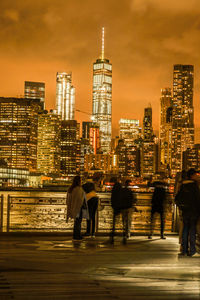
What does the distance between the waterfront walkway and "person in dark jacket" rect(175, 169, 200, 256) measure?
35 centimetres

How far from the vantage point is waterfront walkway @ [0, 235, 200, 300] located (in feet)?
23.8

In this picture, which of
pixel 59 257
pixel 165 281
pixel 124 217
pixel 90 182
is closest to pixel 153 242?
pixel 124 217

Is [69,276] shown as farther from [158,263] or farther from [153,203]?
[153,203]

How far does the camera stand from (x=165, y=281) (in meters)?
8.10

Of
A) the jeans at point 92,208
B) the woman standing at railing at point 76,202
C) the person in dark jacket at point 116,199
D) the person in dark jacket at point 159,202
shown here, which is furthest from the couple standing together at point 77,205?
the person in dark jacket at point 159,202

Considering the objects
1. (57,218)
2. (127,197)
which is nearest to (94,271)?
(127,197)

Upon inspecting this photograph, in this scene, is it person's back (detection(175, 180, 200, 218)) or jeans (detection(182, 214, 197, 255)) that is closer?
person's back (detection(175, 180, 200, 218))

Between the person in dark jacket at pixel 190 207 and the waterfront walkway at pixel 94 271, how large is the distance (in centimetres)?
35

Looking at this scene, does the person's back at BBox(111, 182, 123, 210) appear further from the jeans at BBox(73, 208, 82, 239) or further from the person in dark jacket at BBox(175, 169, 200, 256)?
the person in dark jacket at BBox(175, 169, 200, 256)

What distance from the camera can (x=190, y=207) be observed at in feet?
34.3

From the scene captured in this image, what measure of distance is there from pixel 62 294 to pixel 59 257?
314cm

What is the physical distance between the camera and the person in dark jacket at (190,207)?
34.3 ft

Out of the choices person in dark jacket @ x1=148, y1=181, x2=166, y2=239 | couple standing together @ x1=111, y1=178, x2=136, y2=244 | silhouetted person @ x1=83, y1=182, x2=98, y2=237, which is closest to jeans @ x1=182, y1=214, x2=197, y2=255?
couple standing together @ x1=111, y1=178, x2=136, y2=244

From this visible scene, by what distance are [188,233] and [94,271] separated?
284 cm
